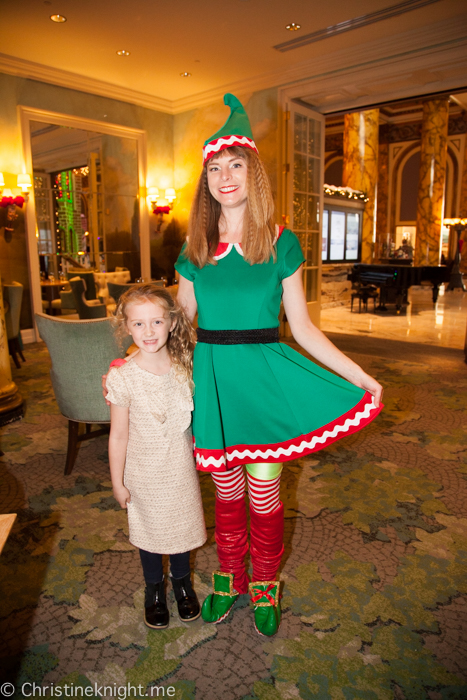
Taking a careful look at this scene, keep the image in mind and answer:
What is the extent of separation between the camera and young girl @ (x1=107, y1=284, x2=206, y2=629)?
1405 millimetres

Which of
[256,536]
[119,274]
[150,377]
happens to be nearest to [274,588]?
[256,536]

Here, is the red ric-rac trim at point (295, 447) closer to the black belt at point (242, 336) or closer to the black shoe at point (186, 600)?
the black belt at point (242, 336)

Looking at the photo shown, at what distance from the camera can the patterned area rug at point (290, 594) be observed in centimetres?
136

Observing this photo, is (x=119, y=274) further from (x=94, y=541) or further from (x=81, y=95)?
(x=94, y=541)

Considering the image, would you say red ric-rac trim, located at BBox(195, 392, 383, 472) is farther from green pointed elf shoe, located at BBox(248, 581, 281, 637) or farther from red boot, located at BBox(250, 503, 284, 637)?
green pointed elf shoe, located at BBox(248, 581, 281, 637)

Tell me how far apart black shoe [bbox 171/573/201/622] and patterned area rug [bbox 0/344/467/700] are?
0.14 feet

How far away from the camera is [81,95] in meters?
6.48

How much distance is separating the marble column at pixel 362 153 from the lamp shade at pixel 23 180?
22.0 ft

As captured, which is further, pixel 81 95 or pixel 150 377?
pixel 81 95

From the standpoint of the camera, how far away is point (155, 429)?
1429mm

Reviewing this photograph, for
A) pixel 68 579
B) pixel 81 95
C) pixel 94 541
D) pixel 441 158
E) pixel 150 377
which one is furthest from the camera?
pixel 441 158

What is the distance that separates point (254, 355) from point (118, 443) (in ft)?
1.58

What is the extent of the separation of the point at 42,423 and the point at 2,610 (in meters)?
1.93

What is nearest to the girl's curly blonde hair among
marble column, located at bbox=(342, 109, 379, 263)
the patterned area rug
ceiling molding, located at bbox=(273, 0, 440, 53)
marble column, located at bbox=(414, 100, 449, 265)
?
the patterned area rug
